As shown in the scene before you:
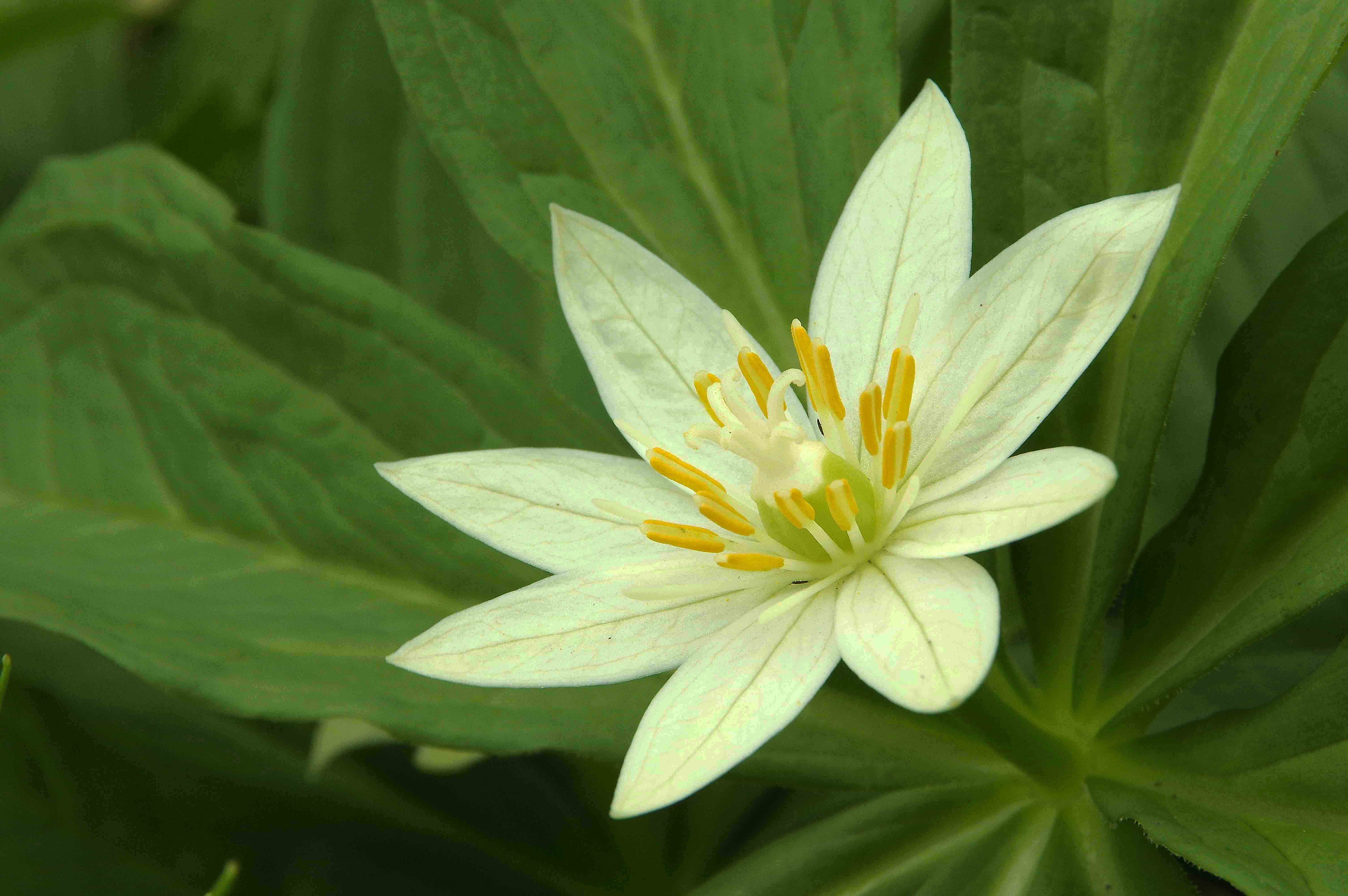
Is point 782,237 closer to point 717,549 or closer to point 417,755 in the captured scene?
point 717,549

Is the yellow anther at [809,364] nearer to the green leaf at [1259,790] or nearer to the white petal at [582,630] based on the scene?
the white petal at [582,630]

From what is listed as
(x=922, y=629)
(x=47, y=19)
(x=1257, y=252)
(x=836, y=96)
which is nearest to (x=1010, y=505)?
(x=922, y=629)

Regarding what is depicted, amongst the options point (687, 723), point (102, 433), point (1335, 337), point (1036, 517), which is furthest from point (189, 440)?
point (1335, 337)

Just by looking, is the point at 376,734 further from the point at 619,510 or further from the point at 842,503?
the point at 842,503

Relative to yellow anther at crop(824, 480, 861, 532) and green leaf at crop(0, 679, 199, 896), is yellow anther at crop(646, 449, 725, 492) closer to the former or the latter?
yellow anther at crop(824, 480, 861, 532)

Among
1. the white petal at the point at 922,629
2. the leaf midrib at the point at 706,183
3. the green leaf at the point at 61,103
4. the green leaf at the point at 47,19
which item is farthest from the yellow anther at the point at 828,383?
the green leaf at the point at 61,103

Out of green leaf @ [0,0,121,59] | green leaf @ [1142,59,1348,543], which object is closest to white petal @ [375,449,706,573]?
green leaf @ [1142,59,1348,543]
